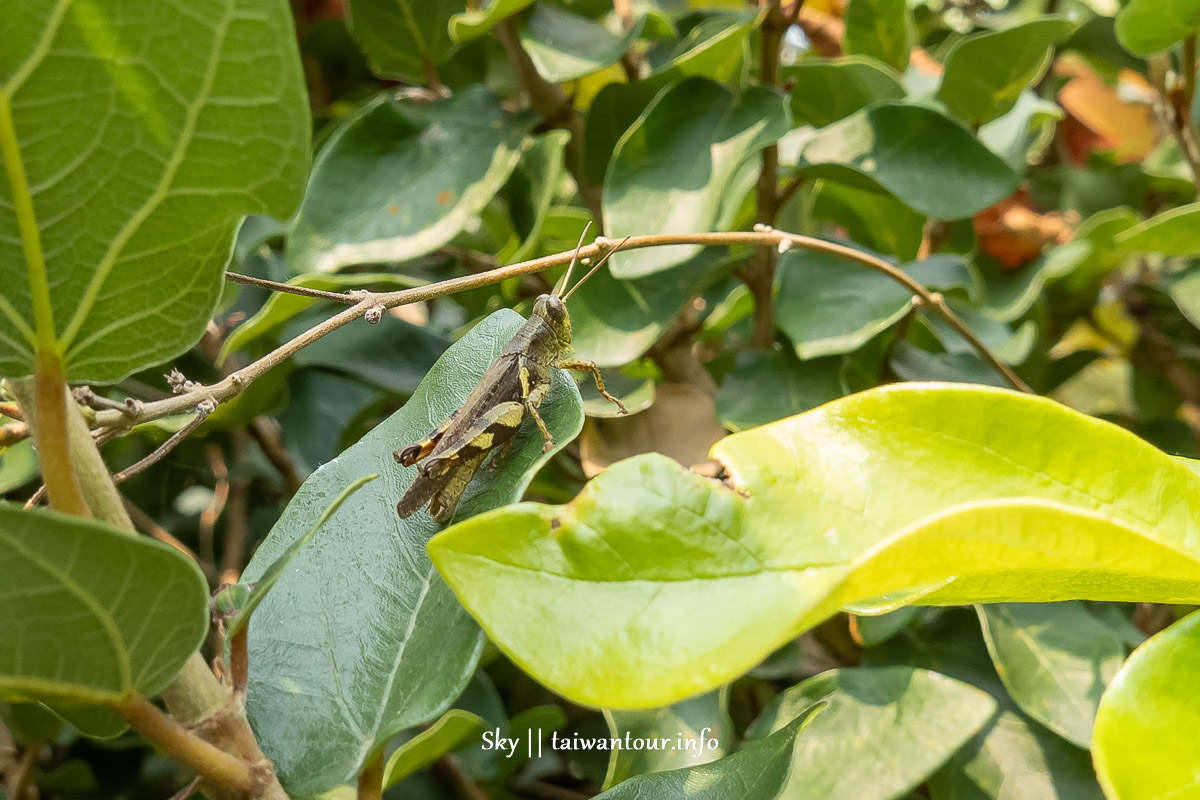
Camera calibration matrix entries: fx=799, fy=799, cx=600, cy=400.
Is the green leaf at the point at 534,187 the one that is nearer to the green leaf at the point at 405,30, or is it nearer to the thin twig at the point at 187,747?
the green leaf at the point at 405,30

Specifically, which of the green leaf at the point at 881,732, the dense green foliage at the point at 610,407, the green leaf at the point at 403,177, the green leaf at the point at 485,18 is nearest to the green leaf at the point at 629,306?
the dense green foliage at the point at 610,407

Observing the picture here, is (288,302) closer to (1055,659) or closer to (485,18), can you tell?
(485,18)

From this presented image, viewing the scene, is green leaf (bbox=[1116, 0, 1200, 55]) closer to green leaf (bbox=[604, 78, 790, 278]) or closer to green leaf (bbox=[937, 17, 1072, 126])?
green leaf (bbox=[937, 17, 1072, 126])

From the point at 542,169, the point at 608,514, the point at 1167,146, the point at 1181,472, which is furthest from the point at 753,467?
the point at 1167,146

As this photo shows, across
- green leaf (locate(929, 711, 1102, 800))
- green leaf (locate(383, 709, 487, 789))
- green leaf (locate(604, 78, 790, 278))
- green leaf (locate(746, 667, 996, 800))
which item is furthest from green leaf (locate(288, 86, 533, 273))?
green leaf (locate(929, 711, 1102, 800))

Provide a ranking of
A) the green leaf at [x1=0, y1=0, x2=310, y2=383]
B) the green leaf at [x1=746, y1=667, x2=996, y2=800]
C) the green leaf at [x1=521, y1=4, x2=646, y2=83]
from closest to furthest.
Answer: the green leaf at [x1=0, y1=0, x2=310, y2=383] → the green leaf at [x1=746, y1=667, x2=996, y2=800] → the green leaf at [x1=521, y1=4, x2=646, y2=83]

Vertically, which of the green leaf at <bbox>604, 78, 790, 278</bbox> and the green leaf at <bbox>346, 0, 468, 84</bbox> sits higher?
the green leaf at <bbox>346, 0, 468, 84</bbox>

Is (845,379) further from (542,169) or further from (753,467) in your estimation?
(753,467)
